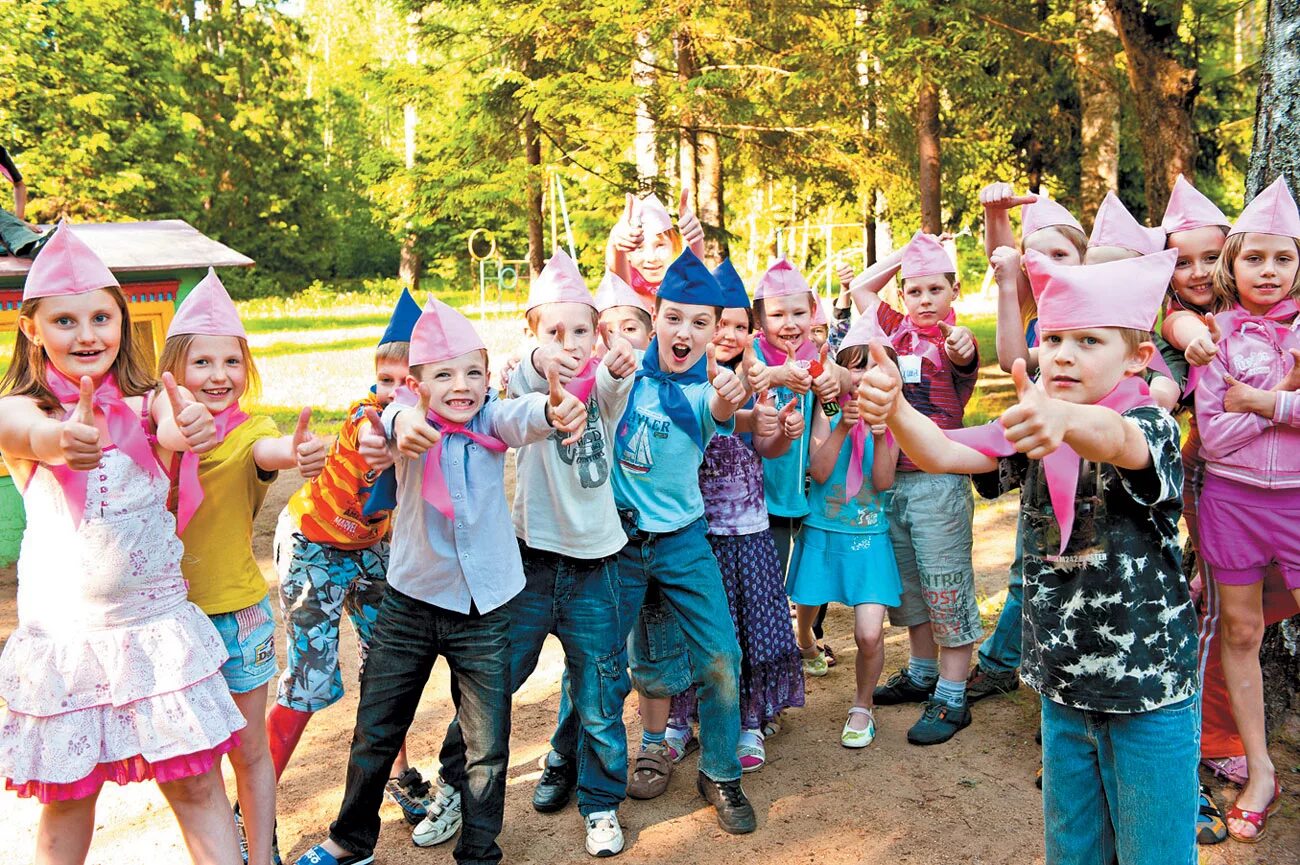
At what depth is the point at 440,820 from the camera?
383 cm

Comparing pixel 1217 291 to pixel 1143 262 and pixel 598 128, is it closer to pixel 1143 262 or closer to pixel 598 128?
pixel 1143 262

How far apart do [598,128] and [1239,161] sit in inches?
357

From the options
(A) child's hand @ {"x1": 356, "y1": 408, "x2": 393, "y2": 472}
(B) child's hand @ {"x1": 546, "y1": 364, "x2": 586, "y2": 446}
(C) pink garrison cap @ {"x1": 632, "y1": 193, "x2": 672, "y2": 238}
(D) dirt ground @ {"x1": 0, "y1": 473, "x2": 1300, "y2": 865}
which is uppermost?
(C) pink garrison cap @ {"x1": 632, "y1": 193, "x2": 672, "y2": 238}

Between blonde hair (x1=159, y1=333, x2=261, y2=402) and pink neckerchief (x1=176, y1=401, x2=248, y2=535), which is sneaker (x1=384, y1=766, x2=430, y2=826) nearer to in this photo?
pink neckerchief (x1=176, y1=401, x2=248, y2=535)

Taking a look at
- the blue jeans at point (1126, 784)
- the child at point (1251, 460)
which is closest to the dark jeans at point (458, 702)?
the blue jeans at point (1126, 784)

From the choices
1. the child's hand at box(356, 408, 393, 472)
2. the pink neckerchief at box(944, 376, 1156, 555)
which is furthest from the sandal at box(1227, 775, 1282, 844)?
the child's hand at box(356, 408, 393, 472)

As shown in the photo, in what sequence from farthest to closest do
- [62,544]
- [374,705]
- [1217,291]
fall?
[1217,291], [374,705], [62,544]

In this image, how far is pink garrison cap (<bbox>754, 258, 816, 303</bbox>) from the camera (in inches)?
170

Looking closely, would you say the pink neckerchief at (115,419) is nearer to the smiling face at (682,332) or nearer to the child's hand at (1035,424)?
the smiling face at (682,332)

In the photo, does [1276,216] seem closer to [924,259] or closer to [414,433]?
[924,259]

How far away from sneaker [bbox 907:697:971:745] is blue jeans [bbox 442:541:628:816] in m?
1.37

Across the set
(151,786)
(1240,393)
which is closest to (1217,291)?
(1240,393)

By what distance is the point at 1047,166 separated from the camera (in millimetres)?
16125

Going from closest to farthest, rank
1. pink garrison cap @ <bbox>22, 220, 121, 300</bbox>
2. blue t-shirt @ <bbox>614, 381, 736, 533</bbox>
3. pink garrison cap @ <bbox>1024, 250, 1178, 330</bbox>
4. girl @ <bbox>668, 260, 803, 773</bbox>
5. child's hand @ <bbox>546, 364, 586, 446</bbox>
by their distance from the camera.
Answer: pink garrison cap @ <bbox>1024, 250, 1178, 330</bbox> < pink garrison cap @ <bbox>22, 220, 121, 300</bbox> < child's hand @ <bbox>546, 364, 586, 446</bbox> < blue t-shirt @ <bbox>614, 381, 736, 533</bbox> < girl @ <bbox>668, 260, 803, 773</bbox>
